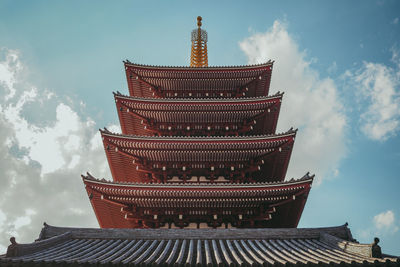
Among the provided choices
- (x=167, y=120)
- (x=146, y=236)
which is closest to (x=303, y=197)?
(x=146, y=236)

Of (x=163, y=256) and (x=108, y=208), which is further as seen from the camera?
(x=108, y=208)

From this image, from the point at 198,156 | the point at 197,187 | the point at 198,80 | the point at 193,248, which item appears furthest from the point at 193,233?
the point at 198,80

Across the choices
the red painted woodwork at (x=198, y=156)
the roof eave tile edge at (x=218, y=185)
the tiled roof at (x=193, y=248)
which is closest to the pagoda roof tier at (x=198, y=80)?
the red painted woodwork at (x=198, y=156)

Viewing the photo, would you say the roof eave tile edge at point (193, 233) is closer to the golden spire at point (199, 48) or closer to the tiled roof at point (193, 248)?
the tiled roof at point (193, 248)

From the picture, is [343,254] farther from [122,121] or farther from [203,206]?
[122,121]

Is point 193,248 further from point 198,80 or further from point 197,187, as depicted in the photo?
point 198,80

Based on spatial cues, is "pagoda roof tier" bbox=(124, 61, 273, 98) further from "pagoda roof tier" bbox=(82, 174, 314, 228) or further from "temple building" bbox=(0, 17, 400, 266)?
"pagoda roof tier" bbox=(82, 174, 314, 228)

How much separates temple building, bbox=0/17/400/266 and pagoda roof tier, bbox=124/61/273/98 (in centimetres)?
7

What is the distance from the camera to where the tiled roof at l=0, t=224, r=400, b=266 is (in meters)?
7.71

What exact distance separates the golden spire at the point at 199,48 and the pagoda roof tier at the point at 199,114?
29.5 ft

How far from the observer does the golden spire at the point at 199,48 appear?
25228mm

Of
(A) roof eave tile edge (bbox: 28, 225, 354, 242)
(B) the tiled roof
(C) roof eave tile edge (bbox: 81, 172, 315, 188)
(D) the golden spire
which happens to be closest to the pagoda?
(C) roof eave tile edge (bbox: 81, 172, 315, 188)

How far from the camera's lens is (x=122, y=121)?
18406 millimetres

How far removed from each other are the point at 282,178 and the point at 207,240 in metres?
8.20
